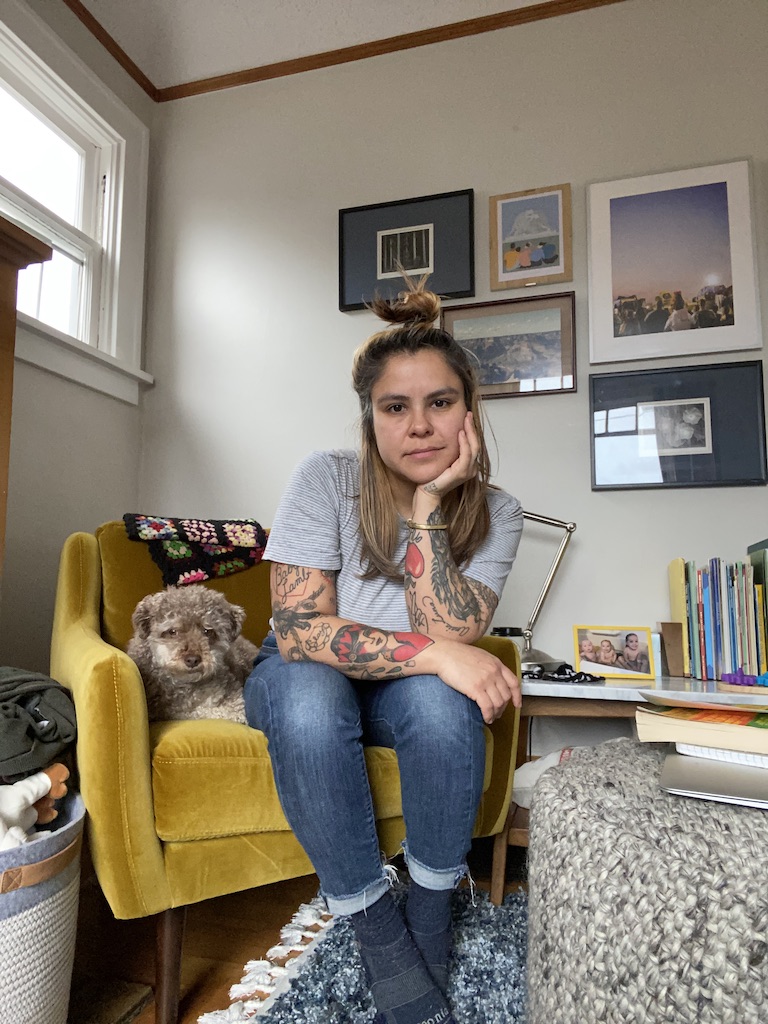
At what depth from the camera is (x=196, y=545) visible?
70.3 inches

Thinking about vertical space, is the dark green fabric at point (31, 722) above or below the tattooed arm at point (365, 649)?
below

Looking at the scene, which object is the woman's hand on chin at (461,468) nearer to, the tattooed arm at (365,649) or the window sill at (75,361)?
the tattooed arm at (365,649)

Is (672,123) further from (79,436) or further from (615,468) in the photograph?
(79,436)

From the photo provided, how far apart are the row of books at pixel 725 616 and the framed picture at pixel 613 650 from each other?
0.37ft

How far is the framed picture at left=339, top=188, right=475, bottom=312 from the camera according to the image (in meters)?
2.34

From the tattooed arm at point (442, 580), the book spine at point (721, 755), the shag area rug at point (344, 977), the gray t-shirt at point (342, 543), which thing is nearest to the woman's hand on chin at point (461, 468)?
the tattooed arm at point (442, 580)

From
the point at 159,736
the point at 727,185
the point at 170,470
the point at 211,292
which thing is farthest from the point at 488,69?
the point at 159,736

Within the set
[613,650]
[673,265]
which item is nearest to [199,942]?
[613,650]

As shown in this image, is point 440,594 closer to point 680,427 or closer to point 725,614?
point 725,614

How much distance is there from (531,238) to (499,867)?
1.86 meters

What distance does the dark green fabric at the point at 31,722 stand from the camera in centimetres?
100

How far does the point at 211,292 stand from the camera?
8.57 feet

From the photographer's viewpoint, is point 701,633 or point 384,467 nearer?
point 384,467

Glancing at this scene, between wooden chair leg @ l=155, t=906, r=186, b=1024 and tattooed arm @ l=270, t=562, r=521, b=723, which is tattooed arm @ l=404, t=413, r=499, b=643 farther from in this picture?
wooden chair leg @ l=155, t=906, r=186, b=1024
